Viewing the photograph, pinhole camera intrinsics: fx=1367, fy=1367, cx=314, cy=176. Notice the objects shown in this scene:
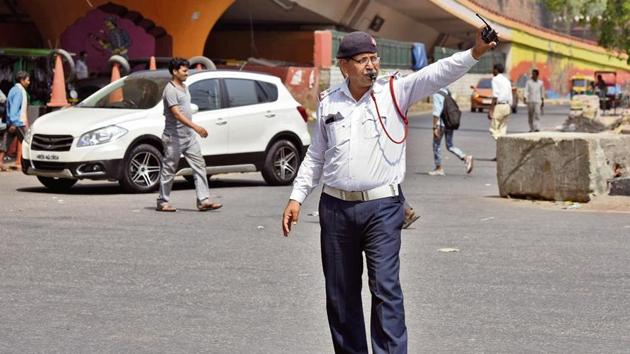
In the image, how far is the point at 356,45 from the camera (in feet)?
20.6

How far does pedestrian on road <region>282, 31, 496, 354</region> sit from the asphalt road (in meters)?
1.10

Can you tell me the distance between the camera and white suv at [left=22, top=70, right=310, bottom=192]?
17688mm

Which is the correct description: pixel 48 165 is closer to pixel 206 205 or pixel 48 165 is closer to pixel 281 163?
pixel 206 205

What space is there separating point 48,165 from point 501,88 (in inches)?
414

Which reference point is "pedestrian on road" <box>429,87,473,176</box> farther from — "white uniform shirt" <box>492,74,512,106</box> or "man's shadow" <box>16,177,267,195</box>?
"white uniform shirt" <box>492,74,512,106</box>

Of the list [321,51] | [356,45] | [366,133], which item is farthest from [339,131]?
[321,51]

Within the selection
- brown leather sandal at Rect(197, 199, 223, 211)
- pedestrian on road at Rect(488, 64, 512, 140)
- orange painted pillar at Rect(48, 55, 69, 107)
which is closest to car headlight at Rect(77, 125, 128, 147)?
brown leather sandal at Rect(197, 199, 223, 211)

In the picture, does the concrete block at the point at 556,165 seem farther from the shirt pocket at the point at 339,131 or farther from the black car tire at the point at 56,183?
the shirt pocket at the point at 339,131

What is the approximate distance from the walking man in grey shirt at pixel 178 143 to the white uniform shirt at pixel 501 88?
35.8 feet

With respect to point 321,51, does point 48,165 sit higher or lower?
lower

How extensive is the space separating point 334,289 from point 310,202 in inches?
433

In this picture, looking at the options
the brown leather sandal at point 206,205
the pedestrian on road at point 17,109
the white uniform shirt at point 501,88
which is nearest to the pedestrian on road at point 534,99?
the white uniform shirt at point 501,88

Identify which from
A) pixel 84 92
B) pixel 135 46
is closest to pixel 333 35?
pixel 135 46

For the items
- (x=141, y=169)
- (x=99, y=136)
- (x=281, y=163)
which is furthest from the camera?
(x=281, y=163)
